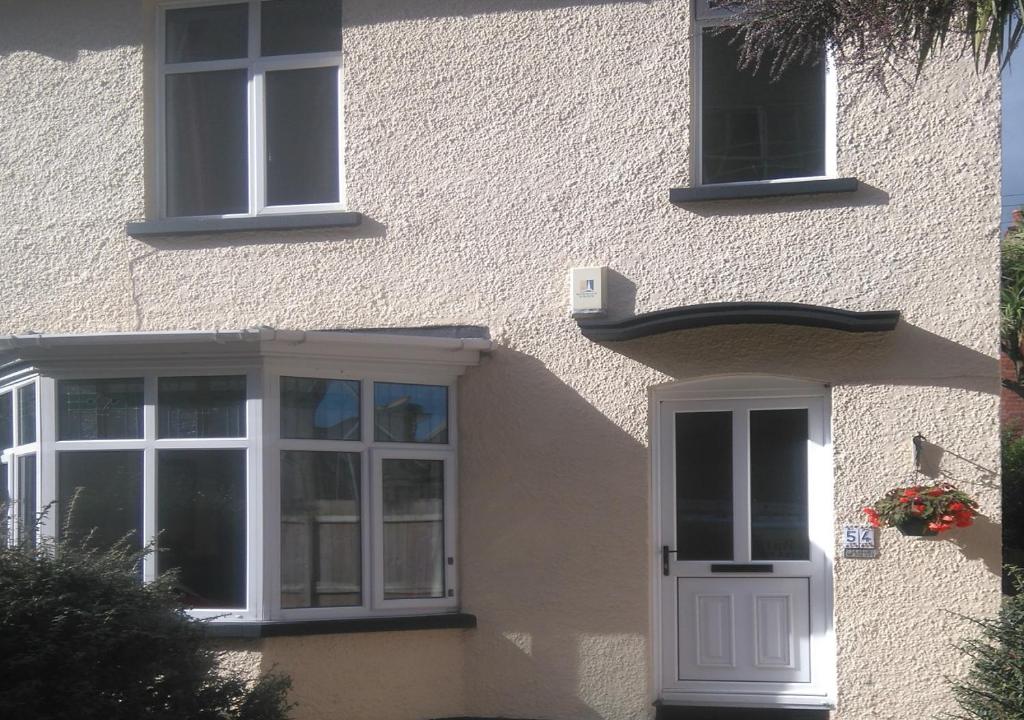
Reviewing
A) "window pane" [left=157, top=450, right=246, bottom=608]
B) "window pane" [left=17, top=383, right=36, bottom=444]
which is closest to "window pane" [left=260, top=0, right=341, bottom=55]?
"window pane" [left=17, top=383, right=36, bottom=444]

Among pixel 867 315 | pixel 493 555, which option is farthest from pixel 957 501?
pixel 493 555

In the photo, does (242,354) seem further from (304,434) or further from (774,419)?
(774,419)

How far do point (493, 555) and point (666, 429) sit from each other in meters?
1.47

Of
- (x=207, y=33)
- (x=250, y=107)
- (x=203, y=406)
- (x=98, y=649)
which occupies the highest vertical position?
(x=207, y=33)

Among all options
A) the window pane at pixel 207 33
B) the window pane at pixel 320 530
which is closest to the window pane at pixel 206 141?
the window pane at pixel 207 33

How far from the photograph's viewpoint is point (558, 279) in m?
8.73

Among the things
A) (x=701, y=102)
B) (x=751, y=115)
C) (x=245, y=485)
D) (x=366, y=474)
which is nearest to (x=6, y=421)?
(x=245, y=485)

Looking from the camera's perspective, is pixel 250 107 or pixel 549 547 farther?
pixel 250 107

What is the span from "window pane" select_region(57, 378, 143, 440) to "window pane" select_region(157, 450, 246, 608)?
0.34 meters

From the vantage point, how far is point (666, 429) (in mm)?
8758

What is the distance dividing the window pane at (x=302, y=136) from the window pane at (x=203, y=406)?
1.71 m

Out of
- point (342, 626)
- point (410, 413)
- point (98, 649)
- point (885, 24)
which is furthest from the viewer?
point (410, 413)

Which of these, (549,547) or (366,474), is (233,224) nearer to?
(366,474)

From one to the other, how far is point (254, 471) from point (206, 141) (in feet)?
9.22
